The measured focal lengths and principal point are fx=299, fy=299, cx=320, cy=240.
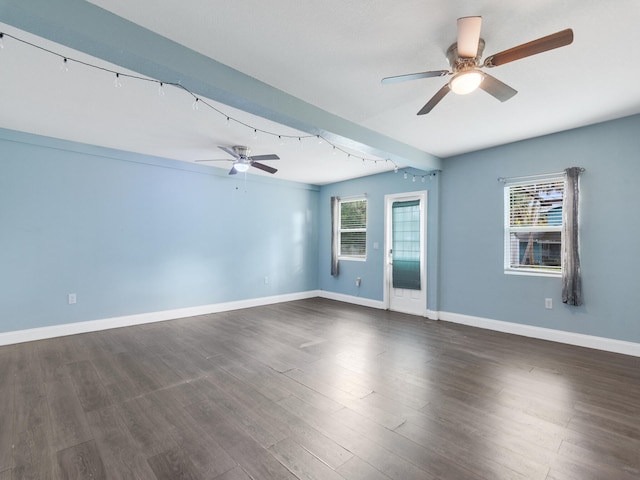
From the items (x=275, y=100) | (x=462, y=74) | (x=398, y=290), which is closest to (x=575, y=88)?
(x=462, y=74)

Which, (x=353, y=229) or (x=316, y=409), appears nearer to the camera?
(x=316, y=409)

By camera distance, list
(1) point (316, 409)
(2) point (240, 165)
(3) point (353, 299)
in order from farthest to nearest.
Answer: (3) point (353, 299), (2) point (240, 165), (1) point (316, 409)

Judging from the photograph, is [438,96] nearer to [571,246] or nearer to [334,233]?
[571,246]

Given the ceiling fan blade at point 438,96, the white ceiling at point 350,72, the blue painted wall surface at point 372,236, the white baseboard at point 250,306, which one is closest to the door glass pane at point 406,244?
the blue painted wall surface at point 372,236

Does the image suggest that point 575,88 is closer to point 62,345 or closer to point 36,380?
point 36,380

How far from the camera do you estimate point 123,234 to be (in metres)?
4.66

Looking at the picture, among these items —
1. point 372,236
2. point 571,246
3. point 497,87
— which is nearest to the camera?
point 497,87

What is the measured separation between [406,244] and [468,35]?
4.11 metres

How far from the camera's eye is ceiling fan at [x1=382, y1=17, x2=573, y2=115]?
1747 mm

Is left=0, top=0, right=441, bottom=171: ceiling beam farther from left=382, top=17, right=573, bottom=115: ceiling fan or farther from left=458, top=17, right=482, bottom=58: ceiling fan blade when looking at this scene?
left=458, top=17, right=482, bottom=58: ceiling fan blade

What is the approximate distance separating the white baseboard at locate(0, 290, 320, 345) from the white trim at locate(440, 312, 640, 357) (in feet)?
12.2

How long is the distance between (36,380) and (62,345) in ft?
3.63

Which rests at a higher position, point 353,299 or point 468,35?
point 468,35

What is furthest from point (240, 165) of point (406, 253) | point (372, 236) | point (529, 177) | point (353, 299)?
point (529, 177)
